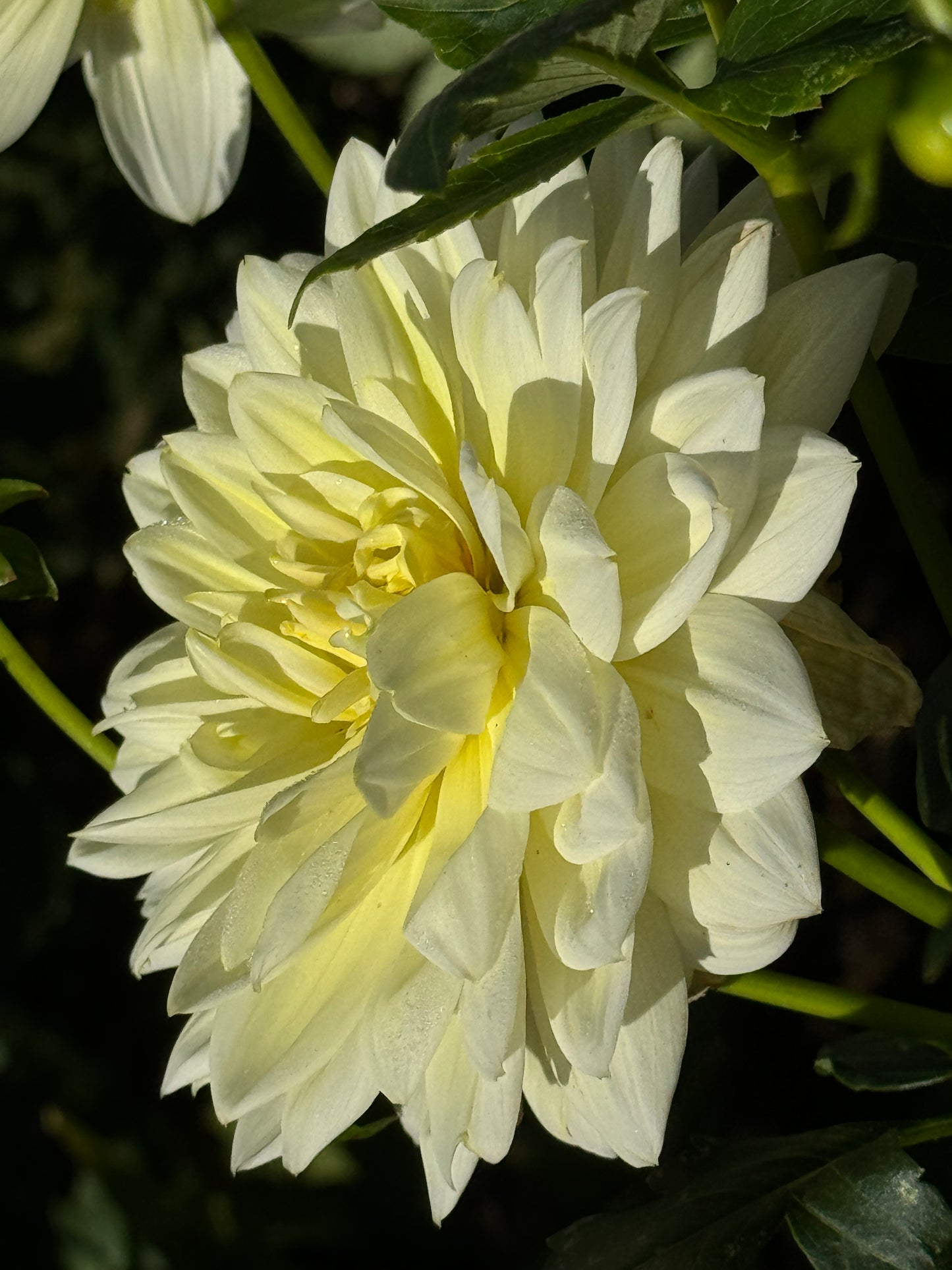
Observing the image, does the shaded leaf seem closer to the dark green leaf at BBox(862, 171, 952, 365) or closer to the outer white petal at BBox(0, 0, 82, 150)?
the outer white petal at BBox(0, 0, 82, 150)

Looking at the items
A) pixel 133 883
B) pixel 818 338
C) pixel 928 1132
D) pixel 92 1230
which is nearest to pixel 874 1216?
pixel 928 1132

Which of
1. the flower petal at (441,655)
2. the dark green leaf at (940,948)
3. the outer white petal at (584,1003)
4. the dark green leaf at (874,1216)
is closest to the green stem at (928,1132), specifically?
the dark green leaf at (874,1216)

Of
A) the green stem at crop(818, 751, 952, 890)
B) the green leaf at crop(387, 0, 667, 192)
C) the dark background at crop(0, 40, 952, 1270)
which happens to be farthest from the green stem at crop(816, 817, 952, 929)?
the dark background at crop(0, 40, 952, 1270)

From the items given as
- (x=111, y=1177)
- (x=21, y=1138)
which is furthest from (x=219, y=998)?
(x=21, y=1138)

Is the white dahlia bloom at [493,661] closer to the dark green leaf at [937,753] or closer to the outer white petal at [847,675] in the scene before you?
the outer white petal at [847,675]

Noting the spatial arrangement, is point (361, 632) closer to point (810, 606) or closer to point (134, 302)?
point (810, 606)

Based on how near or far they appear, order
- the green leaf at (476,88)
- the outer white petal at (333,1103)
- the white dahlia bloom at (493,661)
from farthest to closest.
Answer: the outer white petal at (333,1103)
the white dahlia bloom at (493,661)
the green leaf at (476,88)

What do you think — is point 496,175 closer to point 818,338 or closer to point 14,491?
point 818,338
